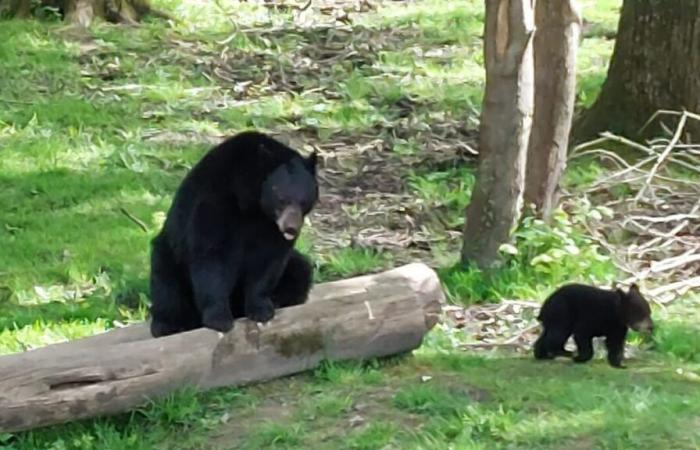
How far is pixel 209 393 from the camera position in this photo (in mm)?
6074

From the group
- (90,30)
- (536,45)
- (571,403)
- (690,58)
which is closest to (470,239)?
(536,45)

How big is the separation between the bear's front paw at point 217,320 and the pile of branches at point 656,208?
2.85 meters

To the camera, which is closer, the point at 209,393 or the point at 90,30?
the point at 209,393

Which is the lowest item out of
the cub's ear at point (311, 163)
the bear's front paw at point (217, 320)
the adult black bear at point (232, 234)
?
the bear's front paw at point (217, 320)

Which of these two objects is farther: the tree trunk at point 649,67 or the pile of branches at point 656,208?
the tree trunk at point 649,67

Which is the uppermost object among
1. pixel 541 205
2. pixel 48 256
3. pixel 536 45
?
pixel 536 45

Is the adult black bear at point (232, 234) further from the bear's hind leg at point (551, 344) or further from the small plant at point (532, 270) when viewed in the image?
the small plant at point (532, 270)

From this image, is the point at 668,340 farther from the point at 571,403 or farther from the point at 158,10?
the point at 158,10

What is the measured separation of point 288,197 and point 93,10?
10.9 m

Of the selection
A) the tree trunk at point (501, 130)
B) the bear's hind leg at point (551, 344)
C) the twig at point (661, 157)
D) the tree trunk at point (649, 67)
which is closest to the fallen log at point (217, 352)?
the bear's hind leg at point (551, 344)

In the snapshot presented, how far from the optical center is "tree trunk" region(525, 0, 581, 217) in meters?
8.55

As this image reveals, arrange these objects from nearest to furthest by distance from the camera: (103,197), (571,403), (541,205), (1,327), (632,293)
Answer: (571,403), (632,293), (1,327), (541,205), (103,197)

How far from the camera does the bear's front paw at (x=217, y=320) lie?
20.0 ft

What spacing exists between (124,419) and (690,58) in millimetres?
6112
